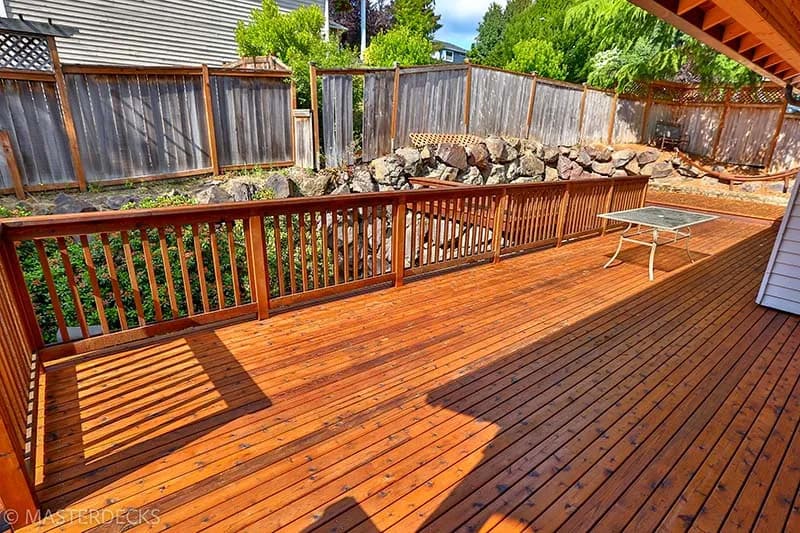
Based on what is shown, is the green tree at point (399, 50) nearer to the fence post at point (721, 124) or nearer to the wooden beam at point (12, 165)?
the fence post at point (721, 124)

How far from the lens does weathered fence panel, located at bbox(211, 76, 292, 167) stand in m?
6.64

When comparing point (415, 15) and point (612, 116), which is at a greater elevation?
point (415, 15)

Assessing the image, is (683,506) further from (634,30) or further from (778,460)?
(634,30)

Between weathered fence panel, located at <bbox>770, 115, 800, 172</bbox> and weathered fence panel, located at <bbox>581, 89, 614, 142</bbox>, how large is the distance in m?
4.22

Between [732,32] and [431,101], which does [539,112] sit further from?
[732,32]

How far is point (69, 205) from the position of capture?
498 cm

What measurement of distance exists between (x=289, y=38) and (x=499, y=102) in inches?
199

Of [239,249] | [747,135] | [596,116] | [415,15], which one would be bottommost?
[239,249]

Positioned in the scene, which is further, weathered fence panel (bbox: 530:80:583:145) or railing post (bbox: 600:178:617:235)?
weathered fence panel (bbox: 530:80:583:145)

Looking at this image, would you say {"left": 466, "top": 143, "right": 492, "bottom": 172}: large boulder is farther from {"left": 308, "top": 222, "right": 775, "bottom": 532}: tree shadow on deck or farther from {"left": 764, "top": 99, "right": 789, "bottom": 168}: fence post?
{"left": 764, "top": 99, "right": 789, "bottom": 168}: fence post

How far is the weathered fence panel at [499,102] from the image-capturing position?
9.20m

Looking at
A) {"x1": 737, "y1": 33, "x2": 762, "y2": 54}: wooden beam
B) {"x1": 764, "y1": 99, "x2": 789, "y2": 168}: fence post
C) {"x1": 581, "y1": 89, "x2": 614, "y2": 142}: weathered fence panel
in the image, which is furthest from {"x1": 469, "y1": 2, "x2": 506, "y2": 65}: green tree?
{"x1": 737, "y1": 33, "x2": 762, "y2": 54}: wooden beam

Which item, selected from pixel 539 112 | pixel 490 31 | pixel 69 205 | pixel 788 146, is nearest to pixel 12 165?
pixel 69 205
